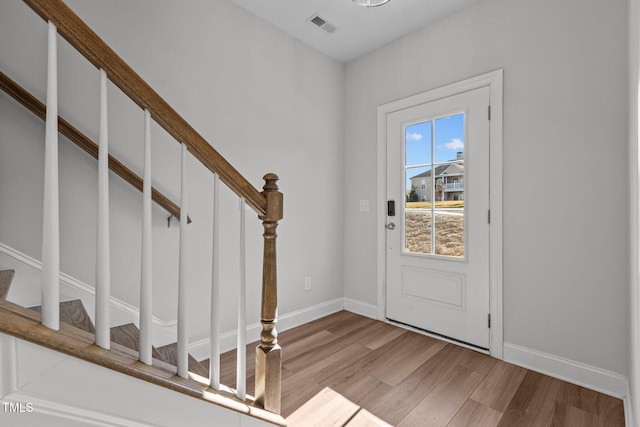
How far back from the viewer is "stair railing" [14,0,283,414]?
2.44 ft

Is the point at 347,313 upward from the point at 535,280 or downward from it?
downward

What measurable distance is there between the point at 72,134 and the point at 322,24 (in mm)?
1999

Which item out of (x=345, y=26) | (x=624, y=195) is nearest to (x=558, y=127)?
(x=624, y=195)

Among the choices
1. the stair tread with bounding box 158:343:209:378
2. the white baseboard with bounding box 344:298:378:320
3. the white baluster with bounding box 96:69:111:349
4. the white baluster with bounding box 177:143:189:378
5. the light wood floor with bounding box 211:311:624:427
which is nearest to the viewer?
the white baluster with bounding box 96:69:111:349

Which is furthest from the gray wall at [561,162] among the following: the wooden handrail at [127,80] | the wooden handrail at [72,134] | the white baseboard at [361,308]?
the wooden handrail at [72,134]

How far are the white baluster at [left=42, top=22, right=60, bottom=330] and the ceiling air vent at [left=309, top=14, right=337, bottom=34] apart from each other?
2139mm

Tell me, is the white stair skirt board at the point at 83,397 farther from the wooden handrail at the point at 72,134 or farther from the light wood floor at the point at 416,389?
the wooden handrail at the point at 72,134

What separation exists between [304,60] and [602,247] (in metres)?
2.61

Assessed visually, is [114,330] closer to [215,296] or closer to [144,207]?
[215,296]

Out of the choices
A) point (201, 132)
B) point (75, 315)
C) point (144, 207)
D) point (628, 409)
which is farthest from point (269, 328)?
point (628, 409)

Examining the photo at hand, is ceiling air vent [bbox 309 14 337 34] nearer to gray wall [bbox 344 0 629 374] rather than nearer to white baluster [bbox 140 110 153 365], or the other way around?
gray wall [bbox 344 0 629 374]

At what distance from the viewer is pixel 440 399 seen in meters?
1.72

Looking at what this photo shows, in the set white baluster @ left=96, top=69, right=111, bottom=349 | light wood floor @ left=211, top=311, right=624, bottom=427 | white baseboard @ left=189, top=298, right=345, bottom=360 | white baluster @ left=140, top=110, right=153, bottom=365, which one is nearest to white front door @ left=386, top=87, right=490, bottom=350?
light wood floor @ left=211, top=311, right=624, bottom=427

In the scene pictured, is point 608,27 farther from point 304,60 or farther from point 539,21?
point 304,60
